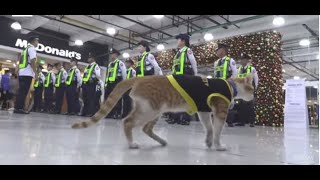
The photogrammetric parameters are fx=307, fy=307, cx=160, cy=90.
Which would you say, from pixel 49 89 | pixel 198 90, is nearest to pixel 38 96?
pixel 49 89

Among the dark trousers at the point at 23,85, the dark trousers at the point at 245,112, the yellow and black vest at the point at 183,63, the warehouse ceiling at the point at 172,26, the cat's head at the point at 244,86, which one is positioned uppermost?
the warehouse ceiling at the point at 172,26

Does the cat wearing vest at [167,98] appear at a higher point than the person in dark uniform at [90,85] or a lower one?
lower

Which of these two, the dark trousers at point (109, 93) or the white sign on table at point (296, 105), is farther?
the dark trousers at point (109, 93)

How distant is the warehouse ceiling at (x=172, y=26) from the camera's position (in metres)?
11.6

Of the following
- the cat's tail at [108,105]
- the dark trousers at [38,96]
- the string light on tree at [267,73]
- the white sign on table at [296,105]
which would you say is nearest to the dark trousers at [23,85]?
the dark trousers at [38,96]

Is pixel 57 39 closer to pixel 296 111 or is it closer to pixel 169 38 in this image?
pixel 169 38

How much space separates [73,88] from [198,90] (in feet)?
28.6

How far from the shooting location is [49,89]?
1209 cm

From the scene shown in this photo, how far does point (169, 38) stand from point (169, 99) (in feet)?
38.4

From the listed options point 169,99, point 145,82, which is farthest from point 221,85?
point 145,82

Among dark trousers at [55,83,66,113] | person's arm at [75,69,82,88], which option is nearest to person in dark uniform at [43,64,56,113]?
dark trousers at [55,83,66,113]

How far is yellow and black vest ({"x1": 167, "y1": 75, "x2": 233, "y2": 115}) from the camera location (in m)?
A: 2.80

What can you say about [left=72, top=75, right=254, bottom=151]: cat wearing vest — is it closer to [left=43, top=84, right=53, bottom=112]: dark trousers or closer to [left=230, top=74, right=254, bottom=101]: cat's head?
[left=230, top=74, right=254, bottom=101]: cat's head

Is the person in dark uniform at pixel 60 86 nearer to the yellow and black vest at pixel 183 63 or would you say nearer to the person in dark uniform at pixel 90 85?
the person in dark uniform at pixel 90 85
